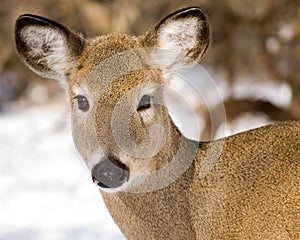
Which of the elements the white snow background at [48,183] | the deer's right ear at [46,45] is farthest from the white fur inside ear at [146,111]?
the white snow background at [48,183]

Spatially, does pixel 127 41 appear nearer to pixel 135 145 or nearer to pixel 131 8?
pixel 135 145

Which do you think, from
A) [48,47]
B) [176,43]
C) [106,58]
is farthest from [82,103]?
[176,43]

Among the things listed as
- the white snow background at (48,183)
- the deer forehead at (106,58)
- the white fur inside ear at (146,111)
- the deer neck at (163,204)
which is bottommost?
the white snow background at (48,183)

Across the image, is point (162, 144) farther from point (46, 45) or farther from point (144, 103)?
point (46, 45)

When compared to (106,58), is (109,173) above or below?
below

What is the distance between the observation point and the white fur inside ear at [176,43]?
3852 mm

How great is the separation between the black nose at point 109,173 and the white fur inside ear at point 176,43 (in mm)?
680

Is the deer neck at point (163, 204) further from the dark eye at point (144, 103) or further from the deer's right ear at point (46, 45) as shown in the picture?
the deer's right ear at point (46, 45)

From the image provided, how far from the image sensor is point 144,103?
12.1 feet

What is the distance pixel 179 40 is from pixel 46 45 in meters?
0.60

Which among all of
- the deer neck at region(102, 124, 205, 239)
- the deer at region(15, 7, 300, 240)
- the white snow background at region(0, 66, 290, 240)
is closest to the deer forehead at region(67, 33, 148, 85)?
the deer at region(15, 7, 300, 240)

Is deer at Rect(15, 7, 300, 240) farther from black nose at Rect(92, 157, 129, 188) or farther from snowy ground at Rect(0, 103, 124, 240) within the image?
snowy ground at Rect(0, 103, 124, 240)

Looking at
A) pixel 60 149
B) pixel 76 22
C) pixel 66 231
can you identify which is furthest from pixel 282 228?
pixel 60 149

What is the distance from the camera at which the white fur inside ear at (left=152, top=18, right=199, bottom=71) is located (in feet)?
12.6
